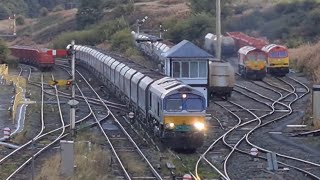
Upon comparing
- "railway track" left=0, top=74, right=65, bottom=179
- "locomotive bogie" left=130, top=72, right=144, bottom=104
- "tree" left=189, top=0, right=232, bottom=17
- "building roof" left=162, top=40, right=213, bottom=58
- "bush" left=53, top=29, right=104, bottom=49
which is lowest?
"railway track" left=0, top=74, right=65, bottom=179

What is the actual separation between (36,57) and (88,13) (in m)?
38.2

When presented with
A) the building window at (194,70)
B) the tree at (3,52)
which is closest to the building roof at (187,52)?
the building window at (194,70)

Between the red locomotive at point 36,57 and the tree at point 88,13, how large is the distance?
2769 cm

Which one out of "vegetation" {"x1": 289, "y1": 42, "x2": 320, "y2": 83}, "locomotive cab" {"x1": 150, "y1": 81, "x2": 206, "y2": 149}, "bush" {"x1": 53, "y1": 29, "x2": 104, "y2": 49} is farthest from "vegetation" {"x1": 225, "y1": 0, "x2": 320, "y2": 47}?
"locomotive cab" {"x1": 150, "y1": 81, "x2": 206, "y2": 149}

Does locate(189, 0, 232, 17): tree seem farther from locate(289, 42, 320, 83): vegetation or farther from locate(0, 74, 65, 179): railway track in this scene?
locate(0, 74, 65, 179): railway track

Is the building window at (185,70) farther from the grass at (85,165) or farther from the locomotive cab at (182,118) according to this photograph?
the grass at (85,165)

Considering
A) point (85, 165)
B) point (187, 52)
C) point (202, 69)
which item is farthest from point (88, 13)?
point (85, 165)

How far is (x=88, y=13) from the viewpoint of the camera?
101m

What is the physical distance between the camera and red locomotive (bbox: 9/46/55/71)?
60.9 m

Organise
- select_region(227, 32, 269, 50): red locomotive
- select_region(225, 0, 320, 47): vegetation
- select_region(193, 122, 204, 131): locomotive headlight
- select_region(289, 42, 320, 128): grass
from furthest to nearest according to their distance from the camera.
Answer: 1. select_region(225, 0, 320, 47): vegetation
2. select_region(227, 32, 269, 50): red locomotive
3. select_region(289, 42, 320, 128): grass
4. select_region(193, 122, 204, 131): locomotive headlight

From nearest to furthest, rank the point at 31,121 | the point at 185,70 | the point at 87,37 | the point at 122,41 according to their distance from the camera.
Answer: the point at 31,121, the point at 185,70, the point at 122,41, the point at 87,37

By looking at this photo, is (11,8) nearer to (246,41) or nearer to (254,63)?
(246,41)

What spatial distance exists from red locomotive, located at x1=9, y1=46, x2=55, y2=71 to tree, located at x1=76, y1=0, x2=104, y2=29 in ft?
90.9

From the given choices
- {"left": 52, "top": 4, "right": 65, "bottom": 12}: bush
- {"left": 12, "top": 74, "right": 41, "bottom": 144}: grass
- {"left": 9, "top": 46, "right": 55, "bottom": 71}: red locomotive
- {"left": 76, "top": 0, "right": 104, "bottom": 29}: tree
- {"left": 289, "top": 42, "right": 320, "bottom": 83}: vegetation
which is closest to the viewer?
{"left": 12, "top": 74, "right": 41, "bottom": 144}: grass
